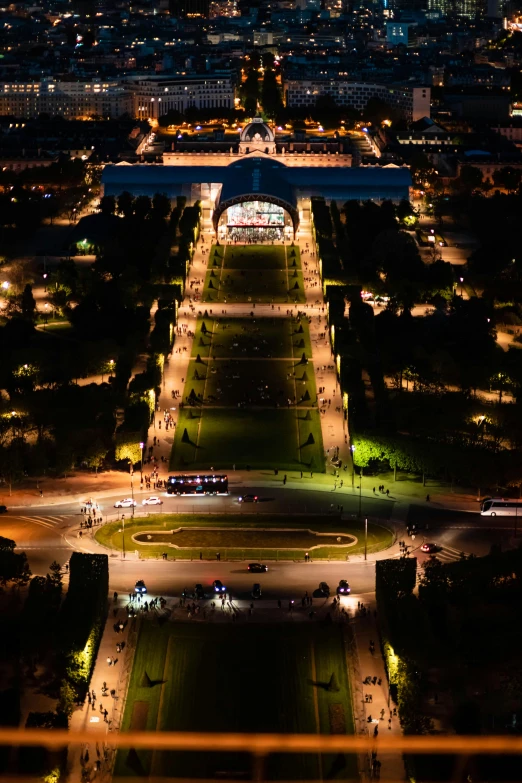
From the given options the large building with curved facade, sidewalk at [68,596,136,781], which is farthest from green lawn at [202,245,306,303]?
sidewalk at [68,596,136,781]

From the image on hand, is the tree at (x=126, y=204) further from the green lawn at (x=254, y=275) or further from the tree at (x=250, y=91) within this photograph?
the tree at (x=250, y=91)

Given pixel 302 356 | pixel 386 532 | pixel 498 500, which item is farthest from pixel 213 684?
pixel 302 356

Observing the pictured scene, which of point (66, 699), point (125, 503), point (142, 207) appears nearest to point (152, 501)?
point (125, 503)

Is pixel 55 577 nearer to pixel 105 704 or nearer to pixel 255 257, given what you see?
pixel 105 704

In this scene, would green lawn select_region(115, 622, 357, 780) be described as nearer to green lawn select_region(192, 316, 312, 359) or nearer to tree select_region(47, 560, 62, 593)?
tree select_region(47, 560, 62, 593)

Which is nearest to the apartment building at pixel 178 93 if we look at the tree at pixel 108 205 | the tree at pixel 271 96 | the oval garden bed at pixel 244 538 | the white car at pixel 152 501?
the tree at pixel 271 96
